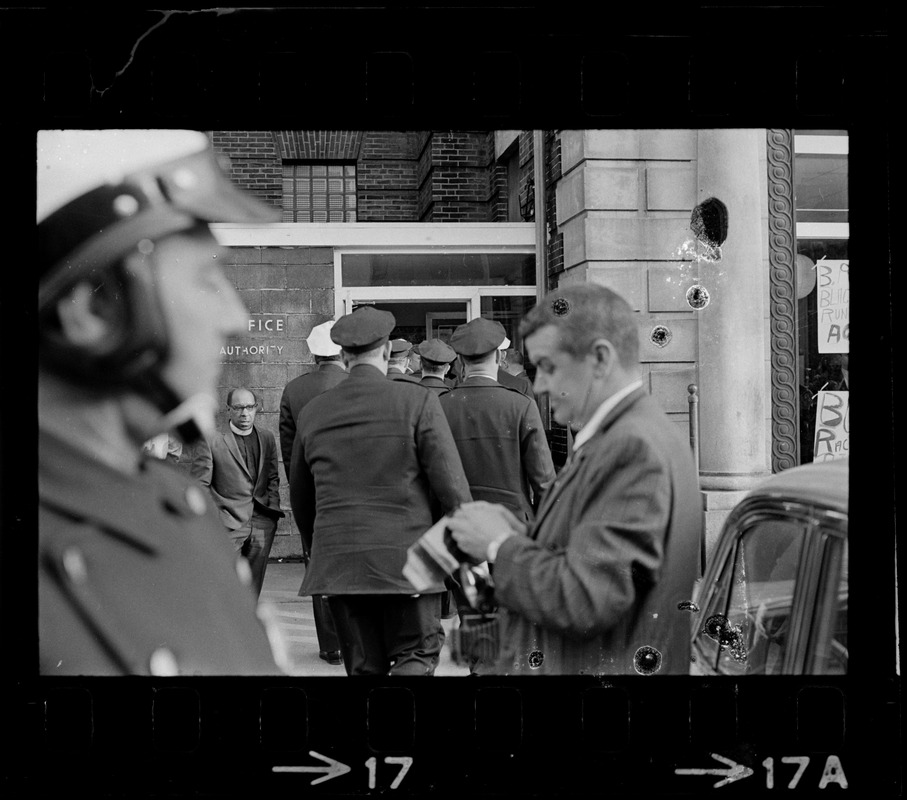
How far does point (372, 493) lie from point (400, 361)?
1.32 ft

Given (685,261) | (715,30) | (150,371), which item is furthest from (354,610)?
(715,30)

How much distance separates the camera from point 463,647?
2551 mm

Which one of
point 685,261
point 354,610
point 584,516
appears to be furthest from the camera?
point 354,610

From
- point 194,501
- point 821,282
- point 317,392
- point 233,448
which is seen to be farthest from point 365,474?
point 821,282

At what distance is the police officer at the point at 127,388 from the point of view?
252 centimetres

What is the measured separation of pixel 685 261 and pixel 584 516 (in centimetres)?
78

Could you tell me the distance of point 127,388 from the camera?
2.53m

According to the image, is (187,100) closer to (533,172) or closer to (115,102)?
(115,102)

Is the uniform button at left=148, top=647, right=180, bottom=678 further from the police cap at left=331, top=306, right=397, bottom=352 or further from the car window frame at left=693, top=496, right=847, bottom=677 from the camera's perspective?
the car window frame at left=693, top=496, right=847, bottom=677

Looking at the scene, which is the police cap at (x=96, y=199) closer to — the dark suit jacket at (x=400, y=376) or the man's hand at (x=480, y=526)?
the dark suit jacket at (x=400, y=376)

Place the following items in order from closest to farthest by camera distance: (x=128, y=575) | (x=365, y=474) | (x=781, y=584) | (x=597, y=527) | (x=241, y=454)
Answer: (x=597, y=527) < (x=781, y=584) < (x=128, y=575) < (x=241, y=454) < (x=365, y=474)

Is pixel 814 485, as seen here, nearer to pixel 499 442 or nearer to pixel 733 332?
pixel 733 332

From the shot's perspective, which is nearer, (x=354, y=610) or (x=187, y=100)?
(x=187, y=100)
